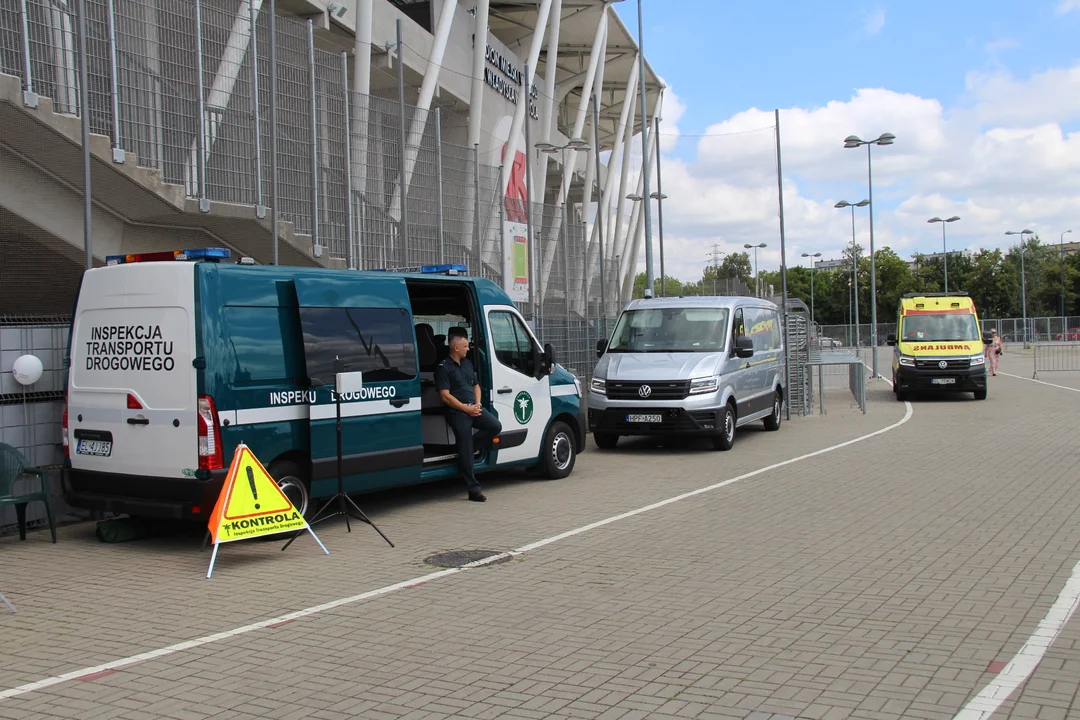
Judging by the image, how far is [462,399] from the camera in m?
10.6

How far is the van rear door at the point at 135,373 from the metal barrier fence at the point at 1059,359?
1488 inches

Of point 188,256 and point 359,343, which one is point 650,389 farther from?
point 188,256

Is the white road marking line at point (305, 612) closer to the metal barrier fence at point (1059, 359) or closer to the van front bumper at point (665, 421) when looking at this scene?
the van front bumper at point (665, 421)

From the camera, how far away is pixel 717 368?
48.5ft

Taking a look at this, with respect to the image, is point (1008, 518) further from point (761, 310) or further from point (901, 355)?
point (901, 355)

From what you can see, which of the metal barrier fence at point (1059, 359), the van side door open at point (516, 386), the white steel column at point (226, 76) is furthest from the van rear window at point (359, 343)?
→ the metal barrier fence at point (1059, 359)

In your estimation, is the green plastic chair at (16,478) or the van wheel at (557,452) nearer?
the green plastic chair at (16,478)

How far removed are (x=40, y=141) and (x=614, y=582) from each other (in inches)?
299

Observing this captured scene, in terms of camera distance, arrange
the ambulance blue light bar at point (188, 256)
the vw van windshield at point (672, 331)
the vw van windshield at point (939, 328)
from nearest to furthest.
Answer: the ambulance blue light bar at point (188, 256) < the vw van windshield at point (672, 331) < the vw van windshield at point (939, 328)

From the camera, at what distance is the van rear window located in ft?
28.7

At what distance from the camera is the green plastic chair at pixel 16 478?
827 cm

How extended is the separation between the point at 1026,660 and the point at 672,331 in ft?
35.3

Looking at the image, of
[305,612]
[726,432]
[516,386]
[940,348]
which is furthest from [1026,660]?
A: [940,348]

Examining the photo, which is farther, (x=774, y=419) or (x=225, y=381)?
(x=774, y=419)
